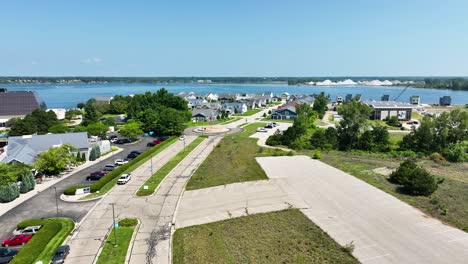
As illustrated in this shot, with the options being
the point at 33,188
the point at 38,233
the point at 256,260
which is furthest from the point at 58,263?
the point at 33,188

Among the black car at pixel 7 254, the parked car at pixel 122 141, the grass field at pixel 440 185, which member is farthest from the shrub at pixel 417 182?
the parked car at pixel 122 141

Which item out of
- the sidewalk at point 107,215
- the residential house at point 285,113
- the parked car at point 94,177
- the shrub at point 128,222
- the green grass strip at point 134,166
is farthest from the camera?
the residential house at point 285,113

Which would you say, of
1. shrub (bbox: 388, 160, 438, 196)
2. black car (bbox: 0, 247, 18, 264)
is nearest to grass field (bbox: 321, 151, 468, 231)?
shrub (bbox: 388, 160, 438, 196)

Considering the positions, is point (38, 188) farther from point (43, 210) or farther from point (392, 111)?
point (392, 111)

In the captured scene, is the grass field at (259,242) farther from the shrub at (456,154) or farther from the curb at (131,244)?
the shrub at (456,154)

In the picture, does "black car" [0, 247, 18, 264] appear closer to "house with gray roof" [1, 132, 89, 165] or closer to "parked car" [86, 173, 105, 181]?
"parked car" [86, 173, 105, 181]

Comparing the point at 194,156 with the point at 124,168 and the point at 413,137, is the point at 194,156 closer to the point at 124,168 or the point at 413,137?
the point at 124,168

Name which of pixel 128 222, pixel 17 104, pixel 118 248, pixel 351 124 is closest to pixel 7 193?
pixel 128 222
